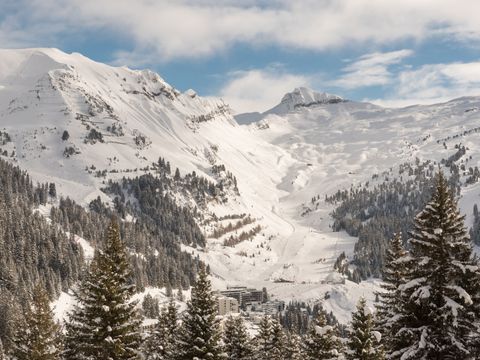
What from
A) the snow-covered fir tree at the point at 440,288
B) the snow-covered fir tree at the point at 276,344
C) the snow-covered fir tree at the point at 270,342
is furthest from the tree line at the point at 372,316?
the snow-covered fir tree at the point at 276,344

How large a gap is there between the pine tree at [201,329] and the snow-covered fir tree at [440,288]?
16.0m

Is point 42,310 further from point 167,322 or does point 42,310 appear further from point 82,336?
point 167,322

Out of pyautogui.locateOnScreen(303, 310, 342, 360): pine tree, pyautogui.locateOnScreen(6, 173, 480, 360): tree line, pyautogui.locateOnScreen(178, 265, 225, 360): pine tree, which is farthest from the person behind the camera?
pyautogui.locateOnScreen(303, 310, 342, 360): pine tree

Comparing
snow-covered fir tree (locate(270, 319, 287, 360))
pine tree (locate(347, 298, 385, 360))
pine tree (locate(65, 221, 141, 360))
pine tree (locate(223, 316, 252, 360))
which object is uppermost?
pine tree (locate(65, 221, 141, 360))

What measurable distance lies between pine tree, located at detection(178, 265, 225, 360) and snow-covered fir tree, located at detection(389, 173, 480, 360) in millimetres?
15953

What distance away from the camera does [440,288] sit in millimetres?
31859

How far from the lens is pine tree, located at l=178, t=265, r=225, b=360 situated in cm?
4425

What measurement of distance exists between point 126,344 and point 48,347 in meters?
9.98

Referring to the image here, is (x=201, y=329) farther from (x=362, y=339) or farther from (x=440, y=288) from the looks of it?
(x=440, y=288)

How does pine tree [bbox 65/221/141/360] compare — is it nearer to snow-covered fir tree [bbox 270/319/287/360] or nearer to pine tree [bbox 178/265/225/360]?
pine tree [bbox 178/265/225/360]

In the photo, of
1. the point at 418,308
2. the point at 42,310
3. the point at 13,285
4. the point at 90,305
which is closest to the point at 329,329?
the point at 418,308

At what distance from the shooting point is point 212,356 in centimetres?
4406

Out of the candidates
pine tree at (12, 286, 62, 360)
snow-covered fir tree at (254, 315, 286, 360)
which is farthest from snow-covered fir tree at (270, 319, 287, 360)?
pine tree at (12, 286, 62, 360)

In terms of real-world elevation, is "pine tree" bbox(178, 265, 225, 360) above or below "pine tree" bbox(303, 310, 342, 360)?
above
